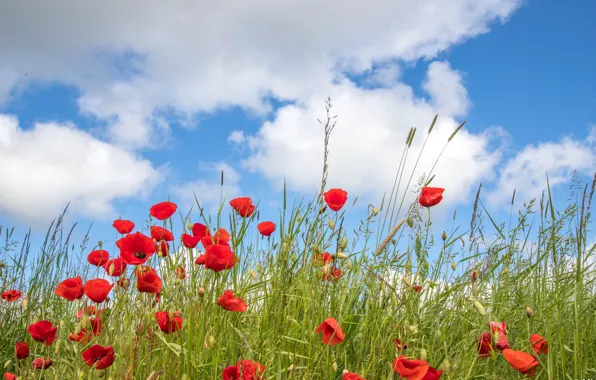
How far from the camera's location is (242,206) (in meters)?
2.39

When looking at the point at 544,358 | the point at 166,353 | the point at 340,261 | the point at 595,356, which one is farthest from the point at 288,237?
the point at 595,356

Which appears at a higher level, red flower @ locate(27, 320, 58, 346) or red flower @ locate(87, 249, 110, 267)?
red flower @ locate(87, 249, 110, 267)

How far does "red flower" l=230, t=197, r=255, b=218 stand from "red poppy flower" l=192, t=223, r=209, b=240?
0.59 ft

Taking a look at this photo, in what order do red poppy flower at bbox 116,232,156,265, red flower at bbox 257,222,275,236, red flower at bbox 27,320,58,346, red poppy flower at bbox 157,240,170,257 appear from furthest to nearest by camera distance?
red flower at bbox 257,222,275,236 < red poppy flower at bbox 157,240,170,257 < red flower at bbox 27,320,58,346 < red poppy flower at bbox 116,232,156,265

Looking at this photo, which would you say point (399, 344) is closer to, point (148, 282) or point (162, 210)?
point (148, 282)

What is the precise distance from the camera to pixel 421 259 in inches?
93.0

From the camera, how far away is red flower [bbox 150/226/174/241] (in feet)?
7.60

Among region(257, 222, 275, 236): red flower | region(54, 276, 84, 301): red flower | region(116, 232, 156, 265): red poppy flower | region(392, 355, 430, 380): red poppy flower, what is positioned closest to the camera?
region(392, 355, 430, 380): red poppy flower

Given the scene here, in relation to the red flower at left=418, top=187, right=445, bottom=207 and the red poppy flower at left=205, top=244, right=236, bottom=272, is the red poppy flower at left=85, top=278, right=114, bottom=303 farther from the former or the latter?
the red flower at left=418, top=187, right=445, bottom=207

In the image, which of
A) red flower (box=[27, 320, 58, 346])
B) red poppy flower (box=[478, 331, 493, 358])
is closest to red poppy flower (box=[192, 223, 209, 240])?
red flower (box=[27, 320, 58, 346])

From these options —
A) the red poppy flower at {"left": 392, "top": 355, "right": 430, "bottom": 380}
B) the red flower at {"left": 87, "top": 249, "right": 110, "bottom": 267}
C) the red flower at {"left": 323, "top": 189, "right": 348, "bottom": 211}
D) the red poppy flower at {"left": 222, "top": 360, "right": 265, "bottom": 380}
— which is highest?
the red flower at {"left": 323, "top": 189, "right": 348, "bottom": 211}

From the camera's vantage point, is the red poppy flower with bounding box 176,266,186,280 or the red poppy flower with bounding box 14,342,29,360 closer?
the red poppy flower with bounding box 14,342,29,360

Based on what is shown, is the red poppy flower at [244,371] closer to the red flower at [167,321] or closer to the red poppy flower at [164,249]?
the red flower at [167,321]

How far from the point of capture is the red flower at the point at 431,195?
2.40m
